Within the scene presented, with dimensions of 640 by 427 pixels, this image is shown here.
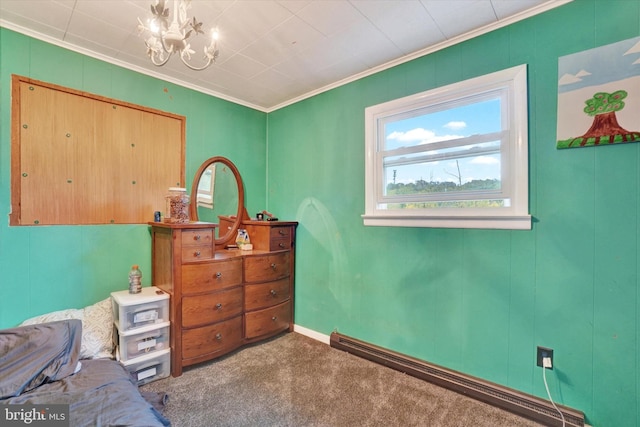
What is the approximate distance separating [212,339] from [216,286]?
0.41 metres

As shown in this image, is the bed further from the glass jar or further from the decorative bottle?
the glass jar

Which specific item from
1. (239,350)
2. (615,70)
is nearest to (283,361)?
(239,350)

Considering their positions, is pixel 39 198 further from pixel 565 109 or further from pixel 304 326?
pixel 565 109

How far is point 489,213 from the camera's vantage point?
6.17 ft

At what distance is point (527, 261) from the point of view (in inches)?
68.5

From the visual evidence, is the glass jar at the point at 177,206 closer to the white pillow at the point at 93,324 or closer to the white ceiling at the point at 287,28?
the white pillow at the point at 93,324

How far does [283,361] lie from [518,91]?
254cm

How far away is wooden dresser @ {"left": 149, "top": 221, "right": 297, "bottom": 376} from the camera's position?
2.11 metres

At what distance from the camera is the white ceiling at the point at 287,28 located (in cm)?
167

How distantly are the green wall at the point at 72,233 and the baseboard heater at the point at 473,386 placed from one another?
200 cm

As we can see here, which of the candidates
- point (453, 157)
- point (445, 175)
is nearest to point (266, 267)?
point (445, 175)

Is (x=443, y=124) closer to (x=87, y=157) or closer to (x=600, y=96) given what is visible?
(x=600, y=96)

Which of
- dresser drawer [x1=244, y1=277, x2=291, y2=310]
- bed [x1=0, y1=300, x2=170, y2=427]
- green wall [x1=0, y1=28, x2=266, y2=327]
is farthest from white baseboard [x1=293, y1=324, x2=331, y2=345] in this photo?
green wall [x1=0, y1=28, x2=266, y2=327]

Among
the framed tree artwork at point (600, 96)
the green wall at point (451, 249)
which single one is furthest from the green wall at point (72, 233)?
the framed tree artwork at point (600, 96)
